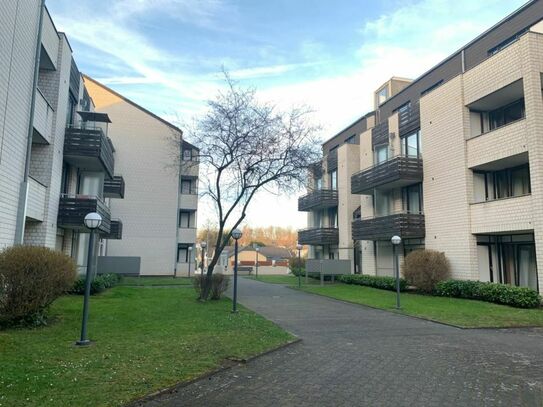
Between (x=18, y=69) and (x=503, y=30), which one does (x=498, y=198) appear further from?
(x=18, y=69)

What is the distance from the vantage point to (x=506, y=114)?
1897 cm

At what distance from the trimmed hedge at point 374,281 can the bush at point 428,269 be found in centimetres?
149

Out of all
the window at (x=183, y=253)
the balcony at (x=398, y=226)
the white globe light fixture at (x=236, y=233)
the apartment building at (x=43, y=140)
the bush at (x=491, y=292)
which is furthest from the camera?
the window at (x=183, y=253)

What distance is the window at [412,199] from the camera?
23.6m

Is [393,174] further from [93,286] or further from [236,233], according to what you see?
[93,286]

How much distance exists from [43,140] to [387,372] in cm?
1469

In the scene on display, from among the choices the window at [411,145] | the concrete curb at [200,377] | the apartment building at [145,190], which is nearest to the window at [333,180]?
the window at [411,145]

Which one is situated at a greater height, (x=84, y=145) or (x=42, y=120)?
(x=42, y=120)

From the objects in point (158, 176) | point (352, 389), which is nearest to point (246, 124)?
point (352, 389)

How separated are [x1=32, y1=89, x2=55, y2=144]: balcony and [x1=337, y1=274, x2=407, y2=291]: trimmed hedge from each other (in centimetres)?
1710

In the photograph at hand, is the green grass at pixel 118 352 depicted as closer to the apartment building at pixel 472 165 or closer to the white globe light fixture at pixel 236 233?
the white globe light fixture at pixel 236 233

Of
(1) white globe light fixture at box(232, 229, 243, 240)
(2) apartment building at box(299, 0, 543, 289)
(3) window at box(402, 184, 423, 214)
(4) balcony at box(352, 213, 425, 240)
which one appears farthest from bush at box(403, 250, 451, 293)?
(1) white globe light fixture at box(232, 229, 243, 240)

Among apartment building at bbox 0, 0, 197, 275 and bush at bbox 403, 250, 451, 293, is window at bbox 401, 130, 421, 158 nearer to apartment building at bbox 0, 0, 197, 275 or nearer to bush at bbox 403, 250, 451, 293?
bush at bbox 403, 250, 451, 293

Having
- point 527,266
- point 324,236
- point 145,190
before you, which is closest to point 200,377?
point 527,266
